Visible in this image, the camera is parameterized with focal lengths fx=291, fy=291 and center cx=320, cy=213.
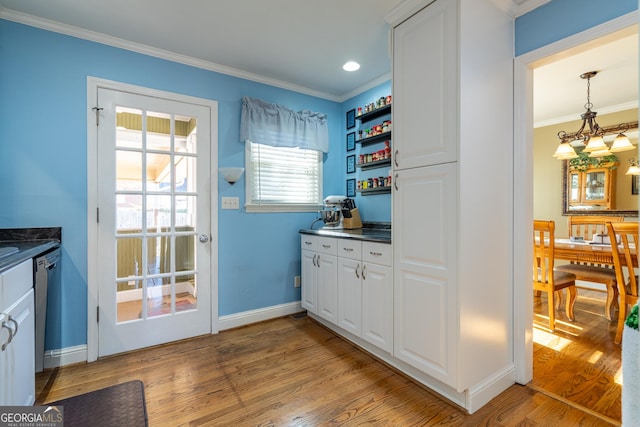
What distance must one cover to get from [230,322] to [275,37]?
8.28 feet

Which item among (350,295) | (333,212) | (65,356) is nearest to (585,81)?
(333,212)

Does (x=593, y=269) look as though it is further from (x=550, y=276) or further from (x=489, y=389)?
(x=489, y=389)

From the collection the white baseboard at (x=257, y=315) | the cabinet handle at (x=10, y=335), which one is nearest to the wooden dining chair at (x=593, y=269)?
the white baseboard at (x=257, y=315)

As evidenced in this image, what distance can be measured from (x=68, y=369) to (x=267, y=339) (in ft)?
4.67

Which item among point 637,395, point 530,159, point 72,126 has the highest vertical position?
point 72,126

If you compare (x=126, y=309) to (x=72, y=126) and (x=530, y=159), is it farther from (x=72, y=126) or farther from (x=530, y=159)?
(x=530, y=159)

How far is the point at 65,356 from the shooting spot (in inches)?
84.0

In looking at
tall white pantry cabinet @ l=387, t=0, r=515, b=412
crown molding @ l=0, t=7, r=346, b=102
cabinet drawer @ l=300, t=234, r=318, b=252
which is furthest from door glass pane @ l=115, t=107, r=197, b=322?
tall white pantry cabinet @ l=387, t=0, r=515, b=412

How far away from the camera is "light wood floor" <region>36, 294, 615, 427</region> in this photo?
5.23ft

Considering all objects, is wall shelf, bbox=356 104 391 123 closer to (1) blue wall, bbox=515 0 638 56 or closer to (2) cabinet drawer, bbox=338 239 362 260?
(1) blue wall, bbox=515 0 638 56

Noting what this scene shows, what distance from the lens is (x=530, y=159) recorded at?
189 centimetres

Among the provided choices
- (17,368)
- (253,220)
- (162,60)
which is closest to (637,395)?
(17,368)

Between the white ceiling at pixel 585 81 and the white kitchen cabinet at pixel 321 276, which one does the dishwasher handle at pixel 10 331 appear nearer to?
the white kitchen cabinet at pixel 321 276

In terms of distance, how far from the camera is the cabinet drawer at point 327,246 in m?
2.53
